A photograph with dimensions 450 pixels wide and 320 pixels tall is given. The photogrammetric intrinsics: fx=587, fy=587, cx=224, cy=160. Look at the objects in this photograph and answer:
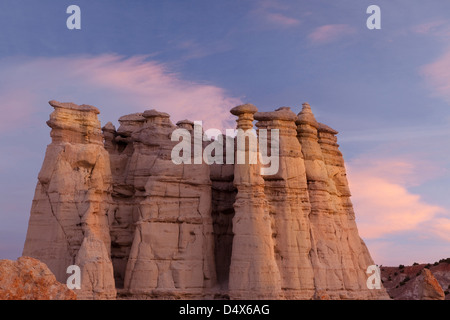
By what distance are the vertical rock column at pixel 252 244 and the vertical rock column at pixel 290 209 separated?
1.71m

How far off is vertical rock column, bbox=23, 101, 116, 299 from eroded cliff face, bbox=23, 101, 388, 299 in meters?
0.06

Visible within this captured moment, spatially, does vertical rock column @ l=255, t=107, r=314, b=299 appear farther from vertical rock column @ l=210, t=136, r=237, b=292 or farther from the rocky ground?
the rocky ground

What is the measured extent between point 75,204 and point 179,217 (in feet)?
19.9

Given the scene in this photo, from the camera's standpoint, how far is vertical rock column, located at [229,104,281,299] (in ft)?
105

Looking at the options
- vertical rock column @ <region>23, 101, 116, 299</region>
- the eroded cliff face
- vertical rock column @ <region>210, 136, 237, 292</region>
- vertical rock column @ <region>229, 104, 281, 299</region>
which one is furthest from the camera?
vertical rock column @ <region>210, 136, 237, 292</region>

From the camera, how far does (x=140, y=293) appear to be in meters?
33.1

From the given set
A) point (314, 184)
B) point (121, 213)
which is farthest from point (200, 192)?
point (314, 184)

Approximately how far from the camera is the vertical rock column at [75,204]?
31.0 metres

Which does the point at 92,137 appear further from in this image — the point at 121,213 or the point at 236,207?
the point at 236,207

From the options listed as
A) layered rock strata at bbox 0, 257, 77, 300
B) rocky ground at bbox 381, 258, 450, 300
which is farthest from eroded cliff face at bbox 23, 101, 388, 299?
rocky ground at bbox 381, 258, 450, 300

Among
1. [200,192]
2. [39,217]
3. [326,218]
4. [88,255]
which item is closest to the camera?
[88,255]

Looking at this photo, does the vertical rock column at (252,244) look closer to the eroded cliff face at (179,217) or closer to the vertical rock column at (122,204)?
the eroded cliff face at (179,217)

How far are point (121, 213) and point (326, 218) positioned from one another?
520 inches

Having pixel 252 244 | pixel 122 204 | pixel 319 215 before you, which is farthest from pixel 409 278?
pixel 122 204
